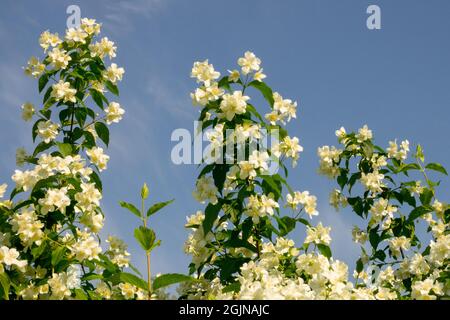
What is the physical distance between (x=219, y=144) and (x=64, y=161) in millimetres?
986

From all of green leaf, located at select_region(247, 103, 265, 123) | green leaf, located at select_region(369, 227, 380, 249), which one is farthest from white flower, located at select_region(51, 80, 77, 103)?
green leaf, located at select_region(369, 227, 380, 249)

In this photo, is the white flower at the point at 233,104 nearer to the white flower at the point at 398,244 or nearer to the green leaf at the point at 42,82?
the green leaf at the point at 42,82

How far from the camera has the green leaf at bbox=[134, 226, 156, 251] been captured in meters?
2.32

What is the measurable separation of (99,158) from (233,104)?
1099 millimetres

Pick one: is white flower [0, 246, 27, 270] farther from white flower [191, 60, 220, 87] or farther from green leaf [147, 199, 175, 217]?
white flower [191, 60, 220, 87]

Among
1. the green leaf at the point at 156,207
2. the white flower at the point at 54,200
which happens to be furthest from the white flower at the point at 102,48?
the green leaf at the point at 156,207

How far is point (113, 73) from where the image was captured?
4.49 meters

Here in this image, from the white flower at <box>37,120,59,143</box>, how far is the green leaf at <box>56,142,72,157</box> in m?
0.22

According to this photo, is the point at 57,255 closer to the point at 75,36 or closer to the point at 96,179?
the point at 96,179

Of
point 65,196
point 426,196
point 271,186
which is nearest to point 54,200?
point 65,196

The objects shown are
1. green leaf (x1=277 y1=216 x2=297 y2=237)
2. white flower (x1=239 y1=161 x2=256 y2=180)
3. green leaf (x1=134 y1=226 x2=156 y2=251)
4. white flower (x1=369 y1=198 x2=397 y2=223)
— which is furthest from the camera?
white flower (x1=369 y1=198 x2=397 y2=223)

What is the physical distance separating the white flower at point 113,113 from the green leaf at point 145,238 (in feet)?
7.23
